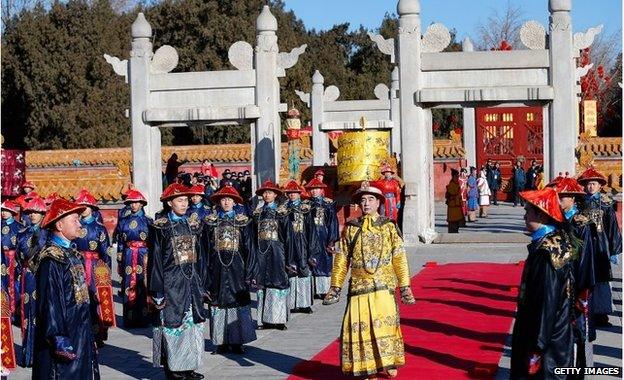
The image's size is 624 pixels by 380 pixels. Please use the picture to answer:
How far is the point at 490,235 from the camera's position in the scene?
25500mm

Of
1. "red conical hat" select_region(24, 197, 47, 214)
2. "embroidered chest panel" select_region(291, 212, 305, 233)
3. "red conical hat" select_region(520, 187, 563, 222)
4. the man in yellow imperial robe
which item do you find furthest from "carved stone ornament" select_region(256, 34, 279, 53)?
"red conical hat" select_region(520, 187, 563, 222)

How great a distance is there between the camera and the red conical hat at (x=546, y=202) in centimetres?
866

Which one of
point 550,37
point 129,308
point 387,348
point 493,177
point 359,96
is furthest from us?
point 359,96

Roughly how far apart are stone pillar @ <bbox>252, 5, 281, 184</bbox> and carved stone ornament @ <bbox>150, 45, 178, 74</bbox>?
207 cm

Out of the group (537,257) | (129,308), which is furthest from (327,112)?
(537,257)

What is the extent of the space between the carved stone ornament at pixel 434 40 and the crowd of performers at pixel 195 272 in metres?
7.88

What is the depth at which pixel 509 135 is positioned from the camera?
42.5 meters

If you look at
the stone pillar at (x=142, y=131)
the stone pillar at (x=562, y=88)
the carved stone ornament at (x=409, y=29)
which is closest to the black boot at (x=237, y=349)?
the stone pillar at (x=142, y=131)

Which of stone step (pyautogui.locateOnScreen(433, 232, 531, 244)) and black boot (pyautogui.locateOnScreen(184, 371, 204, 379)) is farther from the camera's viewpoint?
stone step (pyautogui.locateOnScreen(433, 232, 531, 244))

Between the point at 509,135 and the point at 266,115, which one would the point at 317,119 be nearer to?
the point at 509,135

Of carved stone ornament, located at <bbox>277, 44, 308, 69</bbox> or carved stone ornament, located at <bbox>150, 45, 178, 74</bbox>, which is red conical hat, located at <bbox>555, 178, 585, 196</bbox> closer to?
carved stone ornament, located at <bbox>277, 44, 308, 69</bbox>

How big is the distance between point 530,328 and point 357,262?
2.61 meters

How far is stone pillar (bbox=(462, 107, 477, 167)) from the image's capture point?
41688 millimetres

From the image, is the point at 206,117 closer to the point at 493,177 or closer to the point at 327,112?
the point at 327,112
